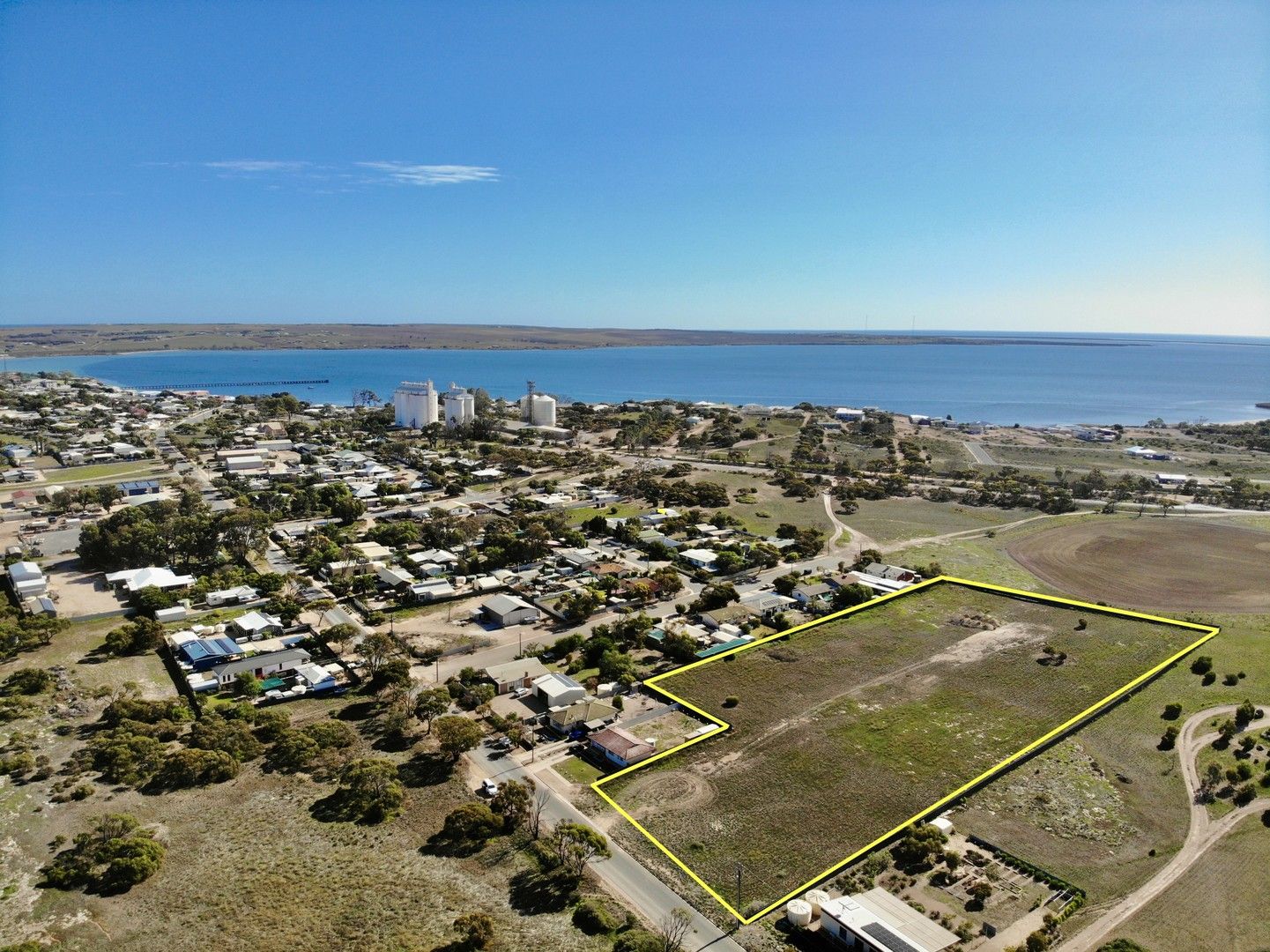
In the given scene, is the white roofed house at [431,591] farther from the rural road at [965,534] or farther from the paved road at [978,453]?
the paved road at [978,453]

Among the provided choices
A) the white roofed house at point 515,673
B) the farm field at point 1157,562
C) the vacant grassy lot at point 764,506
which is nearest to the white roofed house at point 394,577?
the white roofed house at point 515,673

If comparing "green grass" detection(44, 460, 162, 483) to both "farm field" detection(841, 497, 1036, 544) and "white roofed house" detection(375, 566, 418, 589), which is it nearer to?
"white roofed house" detection(375, 566, 418, 589)

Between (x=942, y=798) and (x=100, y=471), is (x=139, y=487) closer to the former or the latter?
(x=100, y=471)

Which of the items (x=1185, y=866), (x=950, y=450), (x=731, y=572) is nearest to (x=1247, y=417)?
(x=950, y=450)

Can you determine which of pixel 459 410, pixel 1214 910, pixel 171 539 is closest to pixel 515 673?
pixel 1214 910

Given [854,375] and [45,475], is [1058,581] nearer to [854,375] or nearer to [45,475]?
[45,475]
